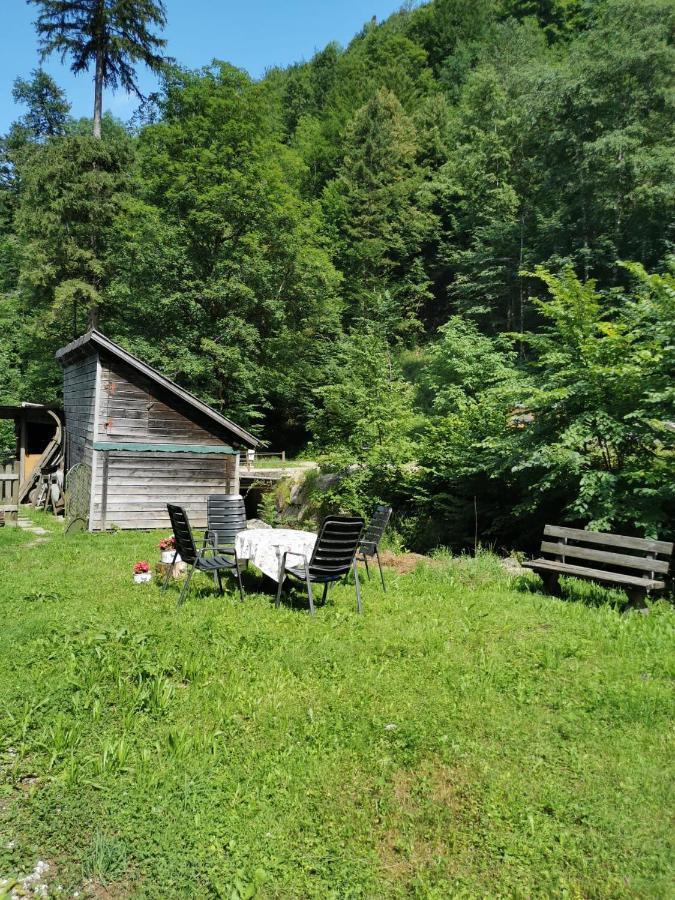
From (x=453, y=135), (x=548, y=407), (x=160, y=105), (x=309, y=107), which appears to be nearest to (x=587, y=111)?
(x=453, y=135)

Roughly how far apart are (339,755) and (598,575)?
3.97m

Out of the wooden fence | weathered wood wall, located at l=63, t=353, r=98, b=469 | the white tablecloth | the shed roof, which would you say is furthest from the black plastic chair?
the wooden fence

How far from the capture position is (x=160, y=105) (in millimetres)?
24547

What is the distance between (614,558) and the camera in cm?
600

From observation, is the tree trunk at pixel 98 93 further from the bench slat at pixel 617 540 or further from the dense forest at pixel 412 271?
the bench slat at pixel 617 540

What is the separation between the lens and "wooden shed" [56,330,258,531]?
14008 mm

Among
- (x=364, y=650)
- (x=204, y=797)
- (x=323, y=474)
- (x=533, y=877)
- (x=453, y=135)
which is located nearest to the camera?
(x=533, y=877)

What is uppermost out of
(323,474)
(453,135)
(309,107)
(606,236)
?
(309,107)

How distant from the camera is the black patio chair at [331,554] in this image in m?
6.12

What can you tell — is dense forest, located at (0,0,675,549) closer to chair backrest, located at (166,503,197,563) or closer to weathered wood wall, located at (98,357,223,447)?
weathered wood wall, located at (98,357,223,447)

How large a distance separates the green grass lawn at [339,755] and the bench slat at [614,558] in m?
0.51

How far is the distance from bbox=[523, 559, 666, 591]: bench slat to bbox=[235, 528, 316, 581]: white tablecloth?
2.71 m

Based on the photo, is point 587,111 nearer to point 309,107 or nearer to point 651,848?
point 651,848

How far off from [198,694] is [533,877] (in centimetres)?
249
